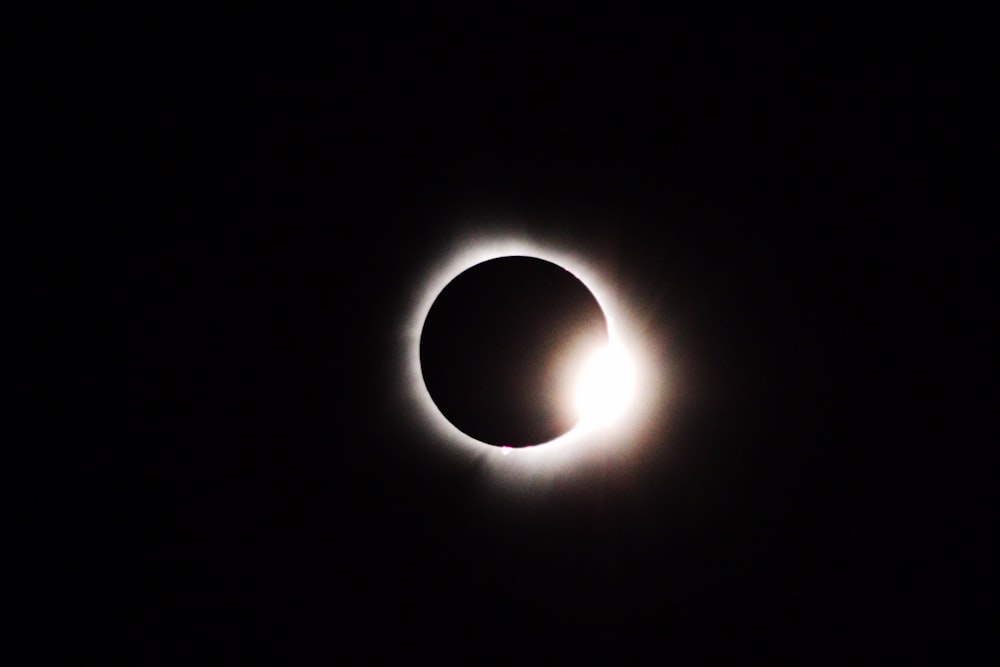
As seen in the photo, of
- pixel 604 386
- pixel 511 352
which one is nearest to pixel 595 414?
Answer: pixel 604 386

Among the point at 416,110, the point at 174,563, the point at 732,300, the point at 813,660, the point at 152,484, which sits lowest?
the point at 813,660

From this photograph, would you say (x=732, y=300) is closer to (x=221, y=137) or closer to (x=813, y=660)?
(x=813, y=660)

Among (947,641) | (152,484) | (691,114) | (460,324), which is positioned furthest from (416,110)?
(947,641)

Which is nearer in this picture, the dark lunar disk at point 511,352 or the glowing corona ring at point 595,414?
the dark lunar disk at point 511,352

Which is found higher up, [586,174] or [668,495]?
[586,174]

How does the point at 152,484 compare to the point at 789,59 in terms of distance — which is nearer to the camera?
the point at 789,59
